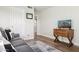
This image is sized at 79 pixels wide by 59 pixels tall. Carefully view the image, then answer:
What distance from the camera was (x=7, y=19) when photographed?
52.4 inches

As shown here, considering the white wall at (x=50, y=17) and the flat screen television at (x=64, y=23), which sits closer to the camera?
the white wall at (x=50, y=17)

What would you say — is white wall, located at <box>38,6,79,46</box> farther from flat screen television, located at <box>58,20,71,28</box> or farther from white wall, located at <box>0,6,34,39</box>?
white wall, located at <box>0,6,34,39</box>

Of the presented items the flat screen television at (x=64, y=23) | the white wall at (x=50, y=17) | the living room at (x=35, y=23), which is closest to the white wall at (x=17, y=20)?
the living room at (x=35, y=23)

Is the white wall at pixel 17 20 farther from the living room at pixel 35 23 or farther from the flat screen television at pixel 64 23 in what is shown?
the flat screen television at pixel 64 23

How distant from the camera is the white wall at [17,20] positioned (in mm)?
1307

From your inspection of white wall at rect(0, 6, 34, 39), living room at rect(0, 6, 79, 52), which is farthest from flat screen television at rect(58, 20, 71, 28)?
white wall at rect(0, 6, 34, 39)

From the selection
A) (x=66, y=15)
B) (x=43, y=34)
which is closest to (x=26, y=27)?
(x=43, y=34)

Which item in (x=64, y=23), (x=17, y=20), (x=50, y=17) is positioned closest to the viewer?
(x=17, y=20)

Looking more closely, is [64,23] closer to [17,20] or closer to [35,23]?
[35,23]

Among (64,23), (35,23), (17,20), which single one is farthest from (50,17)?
(17,20)

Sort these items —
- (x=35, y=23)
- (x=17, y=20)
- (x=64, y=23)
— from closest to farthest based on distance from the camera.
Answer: (x=17, y=20)
(x=35, y=23)
(x=64, y=23)

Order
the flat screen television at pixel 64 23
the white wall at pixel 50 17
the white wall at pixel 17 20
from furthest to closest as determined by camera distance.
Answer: the flat screen television at pixel 64 23
the white wall at pixel 50 17
the white wall at pixel 17 20

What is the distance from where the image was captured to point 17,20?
145 centimetres
